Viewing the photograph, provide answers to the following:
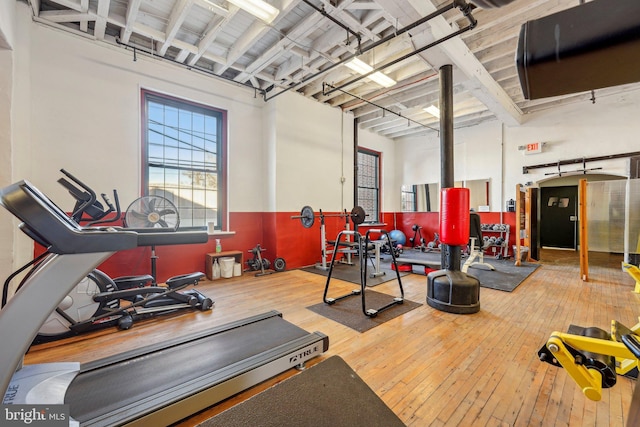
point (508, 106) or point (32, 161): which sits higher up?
Result: point (508, 106)

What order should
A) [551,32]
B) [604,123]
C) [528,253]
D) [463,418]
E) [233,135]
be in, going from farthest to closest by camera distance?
A: [528,253] < [604,123] < [233,135] < [463,418] < [551,32]

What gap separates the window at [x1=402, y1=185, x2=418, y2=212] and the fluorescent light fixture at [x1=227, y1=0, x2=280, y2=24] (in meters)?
7.24

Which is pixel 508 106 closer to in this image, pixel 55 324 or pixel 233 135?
pixel 233 135

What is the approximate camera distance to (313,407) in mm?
1609

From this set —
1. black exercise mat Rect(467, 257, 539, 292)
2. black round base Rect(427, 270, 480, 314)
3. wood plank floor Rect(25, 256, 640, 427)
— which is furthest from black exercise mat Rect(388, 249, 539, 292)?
black round base Rect(427, 270, 480, 314)

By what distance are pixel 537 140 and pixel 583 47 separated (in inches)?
326

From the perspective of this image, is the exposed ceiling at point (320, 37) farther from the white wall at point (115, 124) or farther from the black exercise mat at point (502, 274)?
the black exercise mat at point (502, 274)

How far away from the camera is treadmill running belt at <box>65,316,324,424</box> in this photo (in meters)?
1.65

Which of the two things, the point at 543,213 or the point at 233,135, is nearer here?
the point at 233,135

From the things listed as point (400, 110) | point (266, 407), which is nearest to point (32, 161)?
point (266, 407)

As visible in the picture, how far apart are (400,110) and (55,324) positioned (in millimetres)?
7568

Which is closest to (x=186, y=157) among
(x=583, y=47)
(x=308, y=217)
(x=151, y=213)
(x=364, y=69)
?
(x=151, y=213)

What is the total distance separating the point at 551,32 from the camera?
25.0 inches

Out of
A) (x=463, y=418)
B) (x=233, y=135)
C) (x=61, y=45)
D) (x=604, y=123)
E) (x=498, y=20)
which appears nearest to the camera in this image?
(x=463, y=418)
